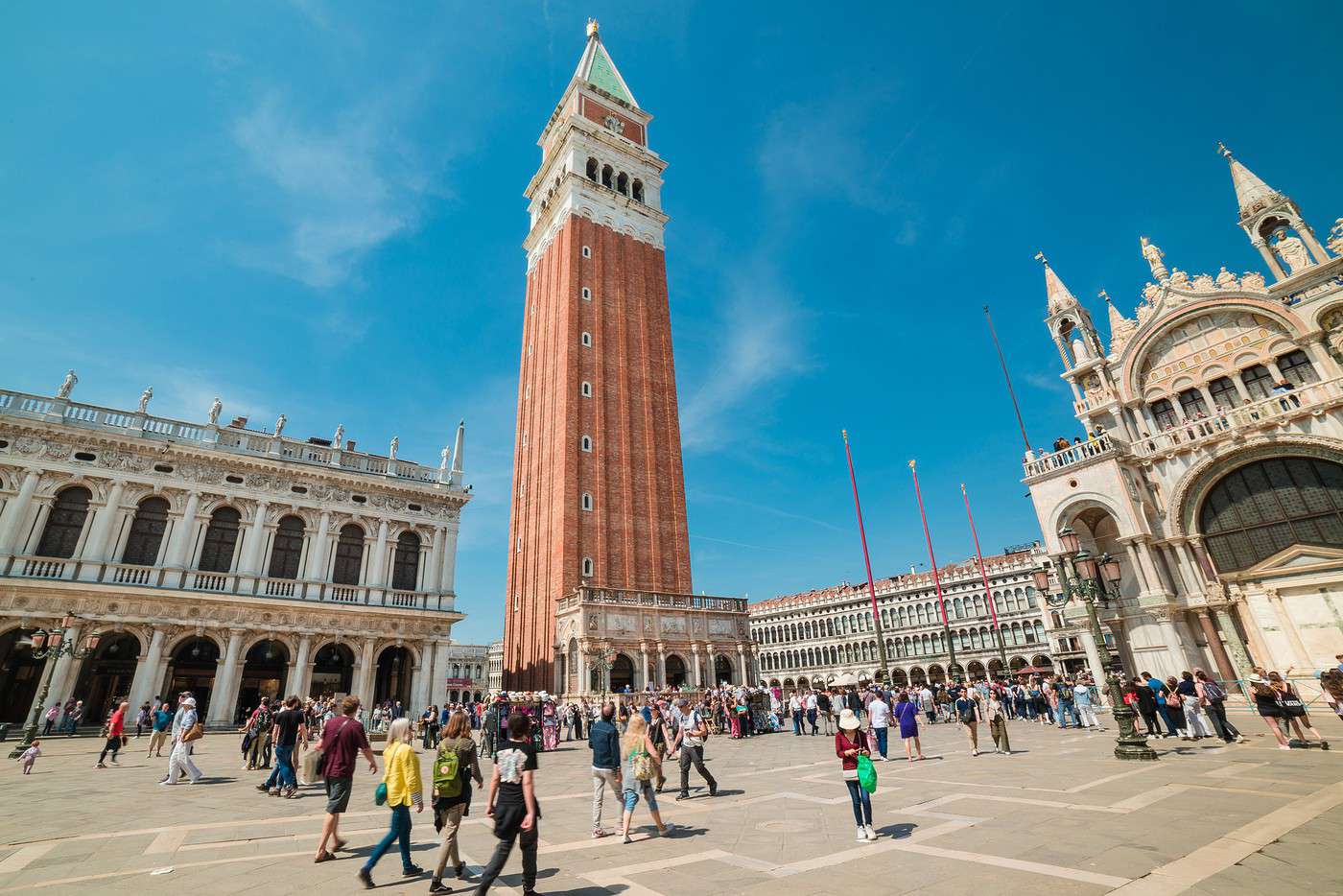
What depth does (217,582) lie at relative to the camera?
25094 mm

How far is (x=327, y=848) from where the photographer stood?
662 centimetres

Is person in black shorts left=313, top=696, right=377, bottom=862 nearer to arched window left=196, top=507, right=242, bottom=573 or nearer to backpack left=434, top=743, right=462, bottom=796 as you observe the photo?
backpack left=434, top=743, right=462, bottom=796

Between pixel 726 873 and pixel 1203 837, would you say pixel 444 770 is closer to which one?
pixel 726 873

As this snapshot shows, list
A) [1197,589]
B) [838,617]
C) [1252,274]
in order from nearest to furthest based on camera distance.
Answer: [1197,589], [1252,274], [838,617]

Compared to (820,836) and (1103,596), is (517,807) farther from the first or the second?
(1103,596)

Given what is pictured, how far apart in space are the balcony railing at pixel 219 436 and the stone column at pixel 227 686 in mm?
8339

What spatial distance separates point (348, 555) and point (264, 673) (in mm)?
5754

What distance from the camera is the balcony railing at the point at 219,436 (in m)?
24.2

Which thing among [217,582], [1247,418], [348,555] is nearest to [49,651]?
[217,582]

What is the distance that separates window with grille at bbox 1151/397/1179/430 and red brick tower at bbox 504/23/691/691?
24.2 metres

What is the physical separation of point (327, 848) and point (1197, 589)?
2762cm

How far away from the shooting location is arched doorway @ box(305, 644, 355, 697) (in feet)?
86.2

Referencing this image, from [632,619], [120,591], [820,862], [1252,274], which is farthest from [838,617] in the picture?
[820,862]

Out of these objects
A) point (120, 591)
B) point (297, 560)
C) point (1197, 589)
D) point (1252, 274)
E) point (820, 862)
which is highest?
point (1252, 274)
